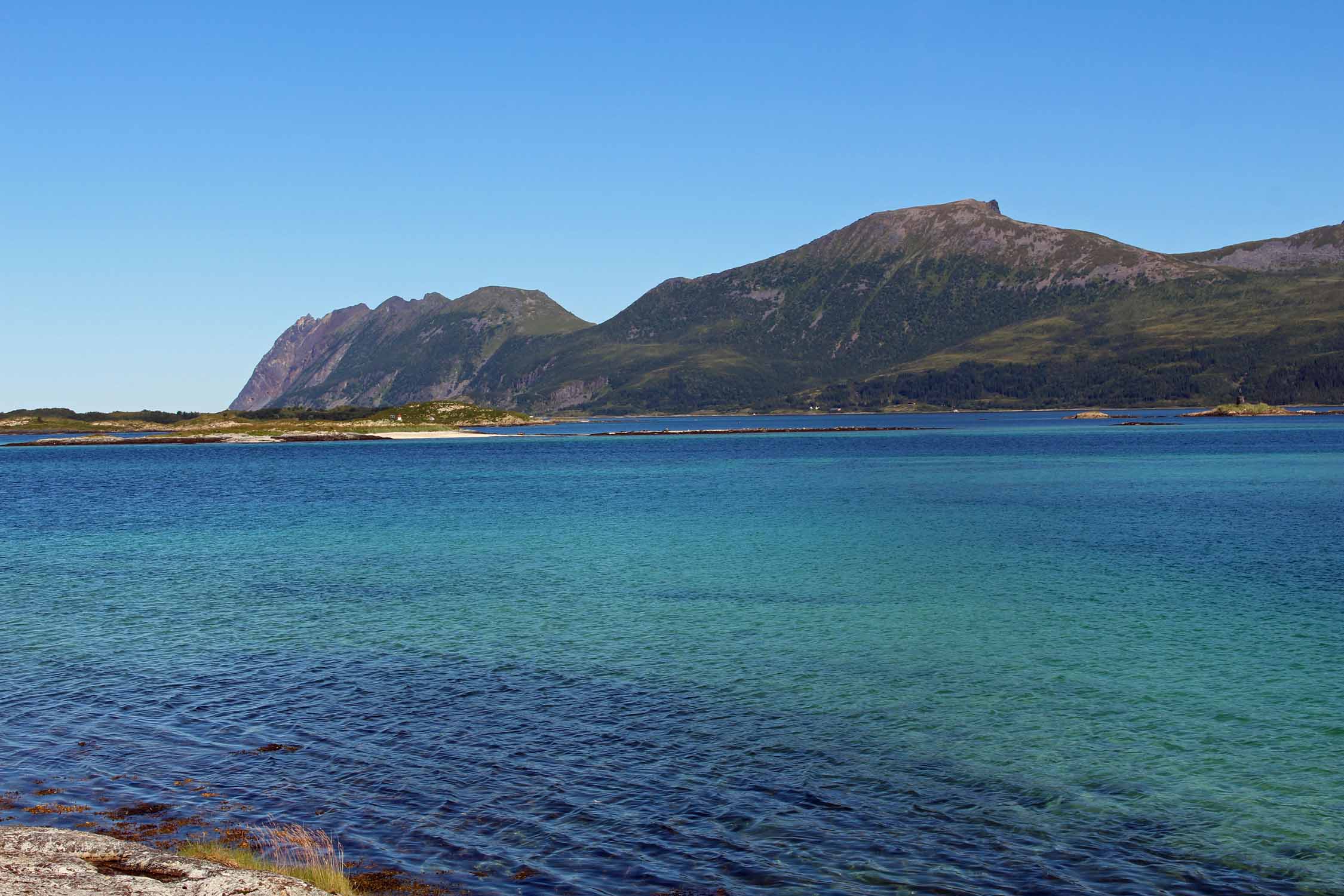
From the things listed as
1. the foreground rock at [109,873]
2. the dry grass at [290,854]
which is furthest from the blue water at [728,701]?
the foreground rock at [109,873]

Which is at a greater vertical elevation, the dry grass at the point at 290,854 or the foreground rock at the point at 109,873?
the foreground rock at the point at 109,873

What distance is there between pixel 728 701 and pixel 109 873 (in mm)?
16149

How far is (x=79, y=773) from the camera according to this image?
22.2m

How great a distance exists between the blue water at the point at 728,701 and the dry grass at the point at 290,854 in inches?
25.4

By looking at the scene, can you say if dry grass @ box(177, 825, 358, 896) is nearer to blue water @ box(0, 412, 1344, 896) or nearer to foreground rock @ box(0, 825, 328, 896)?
foreground rock @ box(0, 825, 328, 896)

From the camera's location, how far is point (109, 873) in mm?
15602

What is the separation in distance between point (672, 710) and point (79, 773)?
532 inches

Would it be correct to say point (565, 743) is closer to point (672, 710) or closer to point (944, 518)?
point (672, 710)

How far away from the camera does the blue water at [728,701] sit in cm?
1839

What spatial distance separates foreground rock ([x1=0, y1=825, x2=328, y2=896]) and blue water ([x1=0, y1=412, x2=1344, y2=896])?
2.55m

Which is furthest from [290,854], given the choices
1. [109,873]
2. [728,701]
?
[728,701]

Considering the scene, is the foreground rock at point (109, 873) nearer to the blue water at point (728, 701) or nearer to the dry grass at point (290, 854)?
the dry grass at point (290, 854)

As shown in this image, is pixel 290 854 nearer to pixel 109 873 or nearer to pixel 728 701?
pixel 109 873

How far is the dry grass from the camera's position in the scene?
16078 mm
